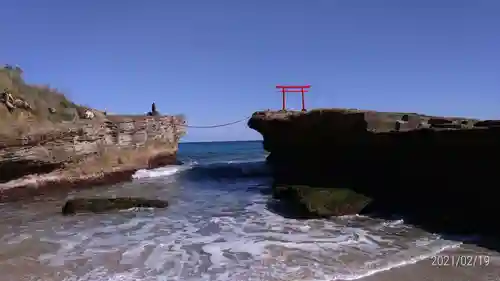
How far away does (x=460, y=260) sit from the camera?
647 centimetres

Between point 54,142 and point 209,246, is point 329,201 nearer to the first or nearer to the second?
point 209,246

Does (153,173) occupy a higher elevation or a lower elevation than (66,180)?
lower

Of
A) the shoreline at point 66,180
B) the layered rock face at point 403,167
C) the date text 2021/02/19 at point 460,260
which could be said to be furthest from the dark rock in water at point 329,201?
the shoreline at point 66,180

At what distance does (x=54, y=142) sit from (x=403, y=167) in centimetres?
1211

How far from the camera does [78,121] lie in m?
17.0

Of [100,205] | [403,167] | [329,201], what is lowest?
[100,205]

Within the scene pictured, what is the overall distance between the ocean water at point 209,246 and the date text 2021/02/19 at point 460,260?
104 mm

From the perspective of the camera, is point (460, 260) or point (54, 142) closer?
point (460, 260)

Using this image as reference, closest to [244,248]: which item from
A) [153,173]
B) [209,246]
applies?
[209,246]

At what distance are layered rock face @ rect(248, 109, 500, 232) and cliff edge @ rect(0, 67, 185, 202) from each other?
8.48 m

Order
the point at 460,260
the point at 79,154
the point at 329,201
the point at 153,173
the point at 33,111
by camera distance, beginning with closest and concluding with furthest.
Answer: the point at 460,260 < the point at 329,201 < the point at 33,111 < the point at 79,154 < the point at 153,173

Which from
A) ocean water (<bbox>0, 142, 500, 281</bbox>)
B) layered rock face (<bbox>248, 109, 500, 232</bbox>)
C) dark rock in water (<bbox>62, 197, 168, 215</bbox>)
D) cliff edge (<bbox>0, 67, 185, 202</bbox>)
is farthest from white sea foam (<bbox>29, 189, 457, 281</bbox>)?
cliff edge (<bbox>0, 67, 185, 202</bbox>)

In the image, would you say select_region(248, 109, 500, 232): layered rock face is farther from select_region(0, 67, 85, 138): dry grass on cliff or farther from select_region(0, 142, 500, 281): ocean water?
select_region(0, 67, 85, 138): dry grass on cliff

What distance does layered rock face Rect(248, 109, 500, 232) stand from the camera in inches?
350
